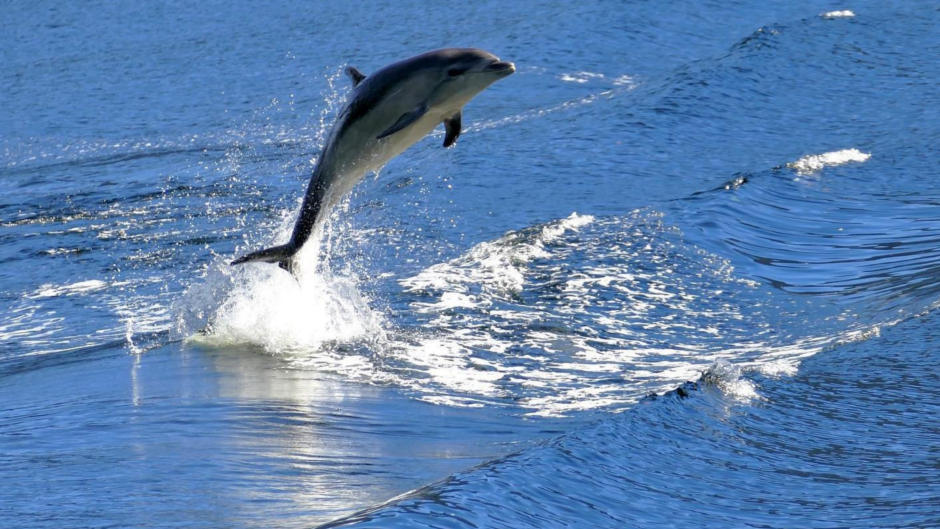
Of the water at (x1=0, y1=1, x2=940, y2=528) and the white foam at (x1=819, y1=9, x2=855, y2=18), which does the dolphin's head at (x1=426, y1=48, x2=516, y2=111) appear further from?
the white foam at (x1=819, y1=9, x2=855, y2=18)

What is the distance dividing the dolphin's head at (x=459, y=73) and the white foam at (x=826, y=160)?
5.27 m

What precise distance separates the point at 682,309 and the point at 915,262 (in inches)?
64.9

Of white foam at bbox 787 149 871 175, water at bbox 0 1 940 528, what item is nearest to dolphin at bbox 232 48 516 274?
water at bbox 0 1 940 528

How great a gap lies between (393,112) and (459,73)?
0.35 metres

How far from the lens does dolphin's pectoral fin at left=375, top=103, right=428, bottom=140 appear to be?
5.82m

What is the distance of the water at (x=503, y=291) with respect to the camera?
4453 mm

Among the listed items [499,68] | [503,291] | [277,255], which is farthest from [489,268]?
[499,68]

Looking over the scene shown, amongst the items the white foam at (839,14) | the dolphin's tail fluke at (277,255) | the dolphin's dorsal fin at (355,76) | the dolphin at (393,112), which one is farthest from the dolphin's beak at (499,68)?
the white foam at (839,14)

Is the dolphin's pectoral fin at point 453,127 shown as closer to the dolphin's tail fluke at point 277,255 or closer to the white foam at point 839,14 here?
the dolphin's tail fluke at point 277,255

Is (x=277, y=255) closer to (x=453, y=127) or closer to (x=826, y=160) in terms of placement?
(x=453, y=127)

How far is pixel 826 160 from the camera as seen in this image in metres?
11.0

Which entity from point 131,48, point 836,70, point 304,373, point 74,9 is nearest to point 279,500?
point 304,373

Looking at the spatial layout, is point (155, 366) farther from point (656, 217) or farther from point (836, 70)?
point (836, 70)

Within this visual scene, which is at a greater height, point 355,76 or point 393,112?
point 355,76
